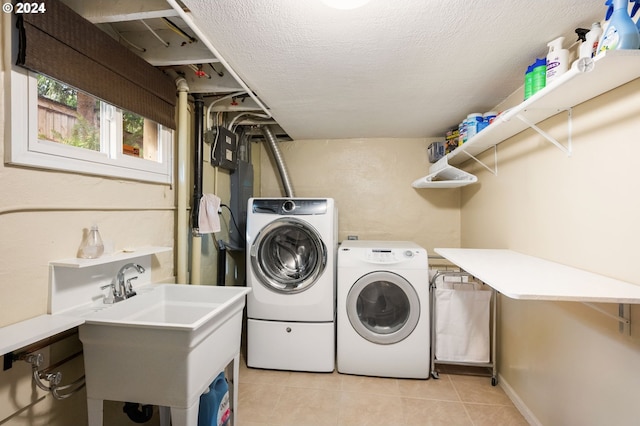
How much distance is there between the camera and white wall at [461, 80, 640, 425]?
3.54ft

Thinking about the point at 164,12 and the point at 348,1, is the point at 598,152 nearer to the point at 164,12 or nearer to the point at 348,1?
the point at 348,1

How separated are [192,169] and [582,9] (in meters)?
2.27

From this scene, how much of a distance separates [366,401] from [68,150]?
2244 mm

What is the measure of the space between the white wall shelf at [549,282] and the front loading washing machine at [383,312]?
66 cm

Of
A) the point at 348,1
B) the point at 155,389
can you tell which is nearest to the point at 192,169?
the point at 155,389

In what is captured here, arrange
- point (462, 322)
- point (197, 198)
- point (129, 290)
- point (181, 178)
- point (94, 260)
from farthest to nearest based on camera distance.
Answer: point (462, 322)
point (197, 198)
point (181, 178)
point (129, 290)
point (94, 260)

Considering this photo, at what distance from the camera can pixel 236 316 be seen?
1499 mm

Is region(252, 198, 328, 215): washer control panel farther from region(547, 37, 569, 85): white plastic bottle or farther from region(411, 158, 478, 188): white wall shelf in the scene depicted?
region(547, 37, 569, 85): white plastic bottle

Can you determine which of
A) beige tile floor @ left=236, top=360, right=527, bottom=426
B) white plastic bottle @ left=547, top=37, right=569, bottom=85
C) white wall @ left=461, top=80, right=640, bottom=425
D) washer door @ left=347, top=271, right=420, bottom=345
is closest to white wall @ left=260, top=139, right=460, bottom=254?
washer door @ left=347, top=271, right=420, bottom=345

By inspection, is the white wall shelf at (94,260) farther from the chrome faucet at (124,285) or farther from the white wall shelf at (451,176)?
the white wall shelf at (451,176)

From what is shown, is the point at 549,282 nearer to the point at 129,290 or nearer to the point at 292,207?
the point at 292,207

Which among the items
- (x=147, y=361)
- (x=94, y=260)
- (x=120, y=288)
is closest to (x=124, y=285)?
(x=120, y=288)

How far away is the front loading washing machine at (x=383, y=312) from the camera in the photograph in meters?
2.15

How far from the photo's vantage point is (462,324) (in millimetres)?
2143
